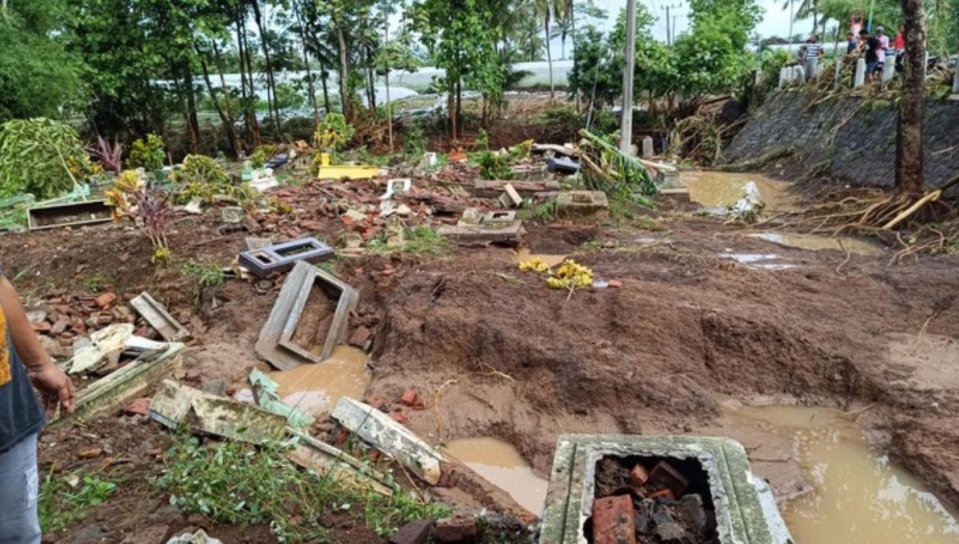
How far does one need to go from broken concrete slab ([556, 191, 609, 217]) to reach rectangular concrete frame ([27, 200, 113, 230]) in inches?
227

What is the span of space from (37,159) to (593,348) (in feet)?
29.1

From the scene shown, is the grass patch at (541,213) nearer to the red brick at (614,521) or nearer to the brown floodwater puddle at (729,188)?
the brown floodwater puddle at (729,188)

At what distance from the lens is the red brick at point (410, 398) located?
4375 mm

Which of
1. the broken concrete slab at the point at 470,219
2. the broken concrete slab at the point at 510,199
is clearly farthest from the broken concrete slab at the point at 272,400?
the broken concrete slab at the point at 510,199

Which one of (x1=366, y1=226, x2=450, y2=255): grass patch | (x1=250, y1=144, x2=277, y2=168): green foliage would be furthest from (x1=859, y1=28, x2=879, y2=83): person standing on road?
(x1=250, y1=144, x2=277, y2=168): green foliage

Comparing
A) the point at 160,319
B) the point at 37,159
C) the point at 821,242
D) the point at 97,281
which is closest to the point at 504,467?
the point at 160,319

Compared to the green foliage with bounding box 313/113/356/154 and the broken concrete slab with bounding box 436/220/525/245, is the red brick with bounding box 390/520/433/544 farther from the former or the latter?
the green foliage with bounding box 313/113/356/154

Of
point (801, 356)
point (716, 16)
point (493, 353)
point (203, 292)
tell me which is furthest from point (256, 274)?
point (716, 16)

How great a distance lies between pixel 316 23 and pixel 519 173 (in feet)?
25.7

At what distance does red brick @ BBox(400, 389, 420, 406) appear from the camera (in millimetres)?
4375

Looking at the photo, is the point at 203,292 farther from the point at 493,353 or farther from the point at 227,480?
the point at 227,480

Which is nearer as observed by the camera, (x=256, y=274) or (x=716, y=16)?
(x=256, y=274)

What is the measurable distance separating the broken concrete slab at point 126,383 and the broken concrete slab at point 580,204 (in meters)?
5.18

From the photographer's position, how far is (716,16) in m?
18.9
